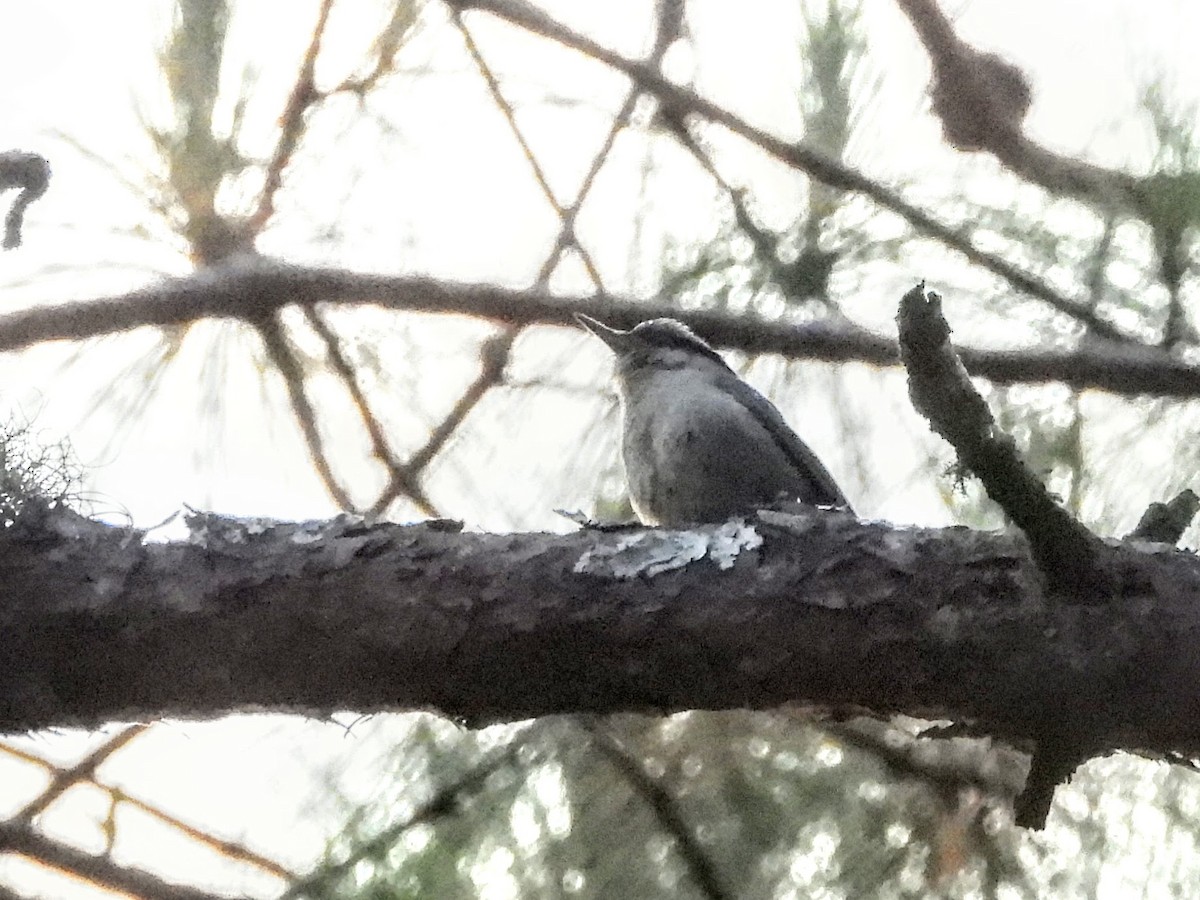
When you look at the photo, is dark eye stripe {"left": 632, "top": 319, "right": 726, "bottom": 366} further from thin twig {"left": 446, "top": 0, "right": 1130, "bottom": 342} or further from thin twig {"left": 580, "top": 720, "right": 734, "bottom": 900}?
thin twig {"left": 580, "top": 720, "right": 734, "bottom": 900}

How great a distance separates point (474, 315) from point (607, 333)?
227mm

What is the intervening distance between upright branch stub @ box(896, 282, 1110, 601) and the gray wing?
0.73m

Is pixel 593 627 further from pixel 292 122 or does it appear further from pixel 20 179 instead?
pixel 292 122

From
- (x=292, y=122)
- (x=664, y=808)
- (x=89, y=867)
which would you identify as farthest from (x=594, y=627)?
(x=292, y=122)

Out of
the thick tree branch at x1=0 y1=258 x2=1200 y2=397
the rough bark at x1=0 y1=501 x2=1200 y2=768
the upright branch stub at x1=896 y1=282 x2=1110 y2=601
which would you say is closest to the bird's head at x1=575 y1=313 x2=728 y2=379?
the thick tree branch at x1=0 y1=258 x2=1200 y2=397

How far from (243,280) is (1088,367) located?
1.01 metres

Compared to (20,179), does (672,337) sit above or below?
above

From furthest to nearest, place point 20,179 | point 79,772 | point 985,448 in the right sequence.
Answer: point 79,772
point 20,179
point 985,448

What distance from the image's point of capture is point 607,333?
1.86m

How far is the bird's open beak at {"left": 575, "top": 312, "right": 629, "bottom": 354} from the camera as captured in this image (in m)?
1.77

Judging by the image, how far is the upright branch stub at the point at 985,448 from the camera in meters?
0.90

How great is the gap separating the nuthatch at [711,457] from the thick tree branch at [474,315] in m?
0.06

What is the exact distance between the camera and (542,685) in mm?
1089

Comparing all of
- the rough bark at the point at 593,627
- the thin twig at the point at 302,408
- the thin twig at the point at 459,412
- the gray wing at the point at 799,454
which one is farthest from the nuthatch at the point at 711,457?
the rough bark at the point at 593,627
